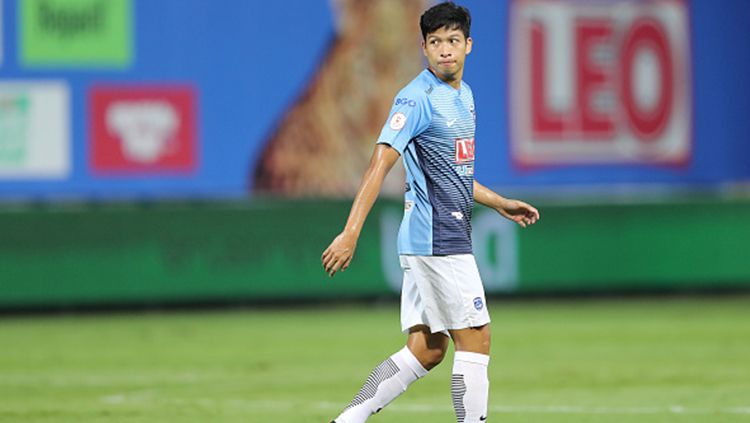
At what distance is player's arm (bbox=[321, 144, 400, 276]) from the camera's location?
21.5ft

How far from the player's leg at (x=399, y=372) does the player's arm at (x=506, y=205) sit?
0.82 meters

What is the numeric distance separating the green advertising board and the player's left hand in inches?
393

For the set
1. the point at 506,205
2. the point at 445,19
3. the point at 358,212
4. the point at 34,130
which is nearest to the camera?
the point at 358,212

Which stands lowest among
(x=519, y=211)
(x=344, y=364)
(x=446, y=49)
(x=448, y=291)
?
(x=344, y=364)

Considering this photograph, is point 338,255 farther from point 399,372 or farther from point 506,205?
point 506,205

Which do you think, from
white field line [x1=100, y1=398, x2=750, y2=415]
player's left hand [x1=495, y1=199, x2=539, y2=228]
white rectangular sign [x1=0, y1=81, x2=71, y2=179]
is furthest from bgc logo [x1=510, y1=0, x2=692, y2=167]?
player's left hand [x1=495, y1=199, x2=539, y2=228]

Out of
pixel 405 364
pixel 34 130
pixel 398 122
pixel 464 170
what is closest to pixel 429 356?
pixel 405 364

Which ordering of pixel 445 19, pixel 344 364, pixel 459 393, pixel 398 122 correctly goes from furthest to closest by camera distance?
1. pixel 344 364
2. pixel 459 393
3. pixel 445 19
4. pixel 398 122

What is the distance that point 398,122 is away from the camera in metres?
6.89

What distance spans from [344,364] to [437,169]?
17.9 feet

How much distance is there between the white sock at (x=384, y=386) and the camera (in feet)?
23.9

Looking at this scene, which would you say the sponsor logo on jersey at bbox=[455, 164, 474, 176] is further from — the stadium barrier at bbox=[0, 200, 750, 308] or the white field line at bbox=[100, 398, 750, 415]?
the stadium barrier at bbox=[0, 200, 750, 308]

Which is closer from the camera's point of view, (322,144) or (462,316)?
(462,316)

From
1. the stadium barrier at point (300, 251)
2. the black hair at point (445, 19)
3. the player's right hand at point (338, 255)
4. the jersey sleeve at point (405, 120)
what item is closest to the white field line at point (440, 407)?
the jersey sleeve at point (405, 120)
